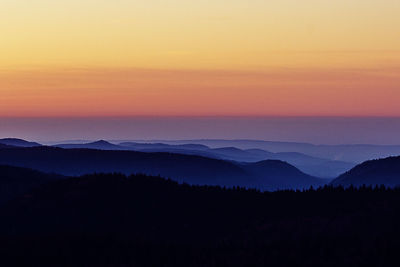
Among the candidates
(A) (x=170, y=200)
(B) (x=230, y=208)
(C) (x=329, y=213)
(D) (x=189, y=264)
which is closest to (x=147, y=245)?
(D) (x=189, y=264)

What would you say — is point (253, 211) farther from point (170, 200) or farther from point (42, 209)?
point (42, 209)

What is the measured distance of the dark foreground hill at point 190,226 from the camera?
304ft

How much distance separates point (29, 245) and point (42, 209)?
63.0 meters

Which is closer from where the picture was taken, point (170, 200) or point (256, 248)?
point (256, 248)

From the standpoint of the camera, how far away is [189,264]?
91.0 m

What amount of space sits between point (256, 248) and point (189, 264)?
38.2 ft

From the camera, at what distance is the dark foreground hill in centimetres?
9267

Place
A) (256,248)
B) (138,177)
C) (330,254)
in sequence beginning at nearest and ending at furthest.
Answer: (330,254)
(256,248)
(138,177)

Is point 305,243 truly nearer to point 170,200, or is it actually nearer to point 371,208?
point 371,208

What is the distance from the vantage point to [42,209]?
168375 mm

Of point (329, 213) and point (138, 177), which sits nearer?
point (329, 213)

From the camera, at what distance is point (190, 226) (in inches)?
5497

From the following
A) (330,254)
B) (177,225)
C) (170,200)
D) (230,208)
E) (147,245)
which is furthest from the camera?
(170,200)

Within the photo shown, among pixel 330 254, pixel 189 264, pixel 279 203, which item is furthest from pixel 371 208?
pixel 189 264
